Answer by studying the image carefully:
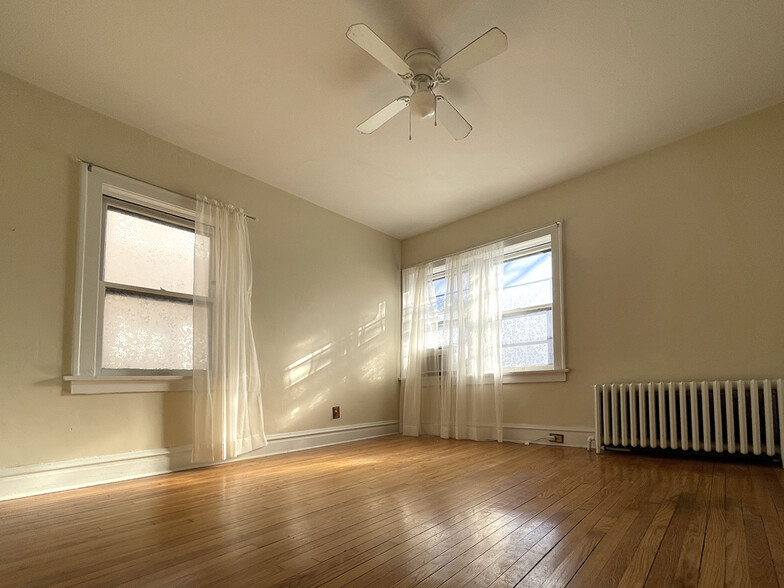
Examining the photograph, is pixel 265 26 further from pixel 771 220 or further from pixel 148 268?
pixel 771 220

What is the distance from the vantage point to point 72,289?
279 centimetres

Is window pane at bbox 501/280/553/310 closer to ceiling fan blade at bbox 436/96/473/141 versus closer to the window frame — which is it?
the window frame

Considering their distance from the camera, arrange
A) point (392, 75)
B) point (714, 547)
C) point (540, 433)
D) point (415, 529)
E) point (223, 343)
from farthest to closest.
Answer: point (540, 433) → point (223, 343) → point (392, 75) → point (415, 529) → point (714, 547)

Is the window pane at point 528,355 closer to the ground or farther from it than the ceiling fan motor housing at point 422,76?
closer to the ground

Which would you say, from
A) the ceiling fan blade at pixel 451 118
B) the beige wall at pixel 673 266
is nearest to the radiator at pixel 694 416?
the beige wall at pixel 673 266

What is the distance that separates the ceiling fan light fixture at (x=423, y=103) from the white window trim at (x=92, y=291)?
6.71ft

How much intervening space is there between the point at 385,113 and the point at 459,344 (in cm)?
260

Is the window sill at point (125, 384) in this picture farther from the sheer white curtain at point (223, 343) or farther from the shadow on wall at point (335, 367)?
the shadow on wall at point (335, 367)

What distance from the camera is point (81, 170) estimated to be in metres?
2.90

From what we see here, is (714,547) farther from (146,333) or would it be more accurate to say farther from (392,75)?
(146,333)

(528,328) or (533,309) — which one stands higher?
(533,309)

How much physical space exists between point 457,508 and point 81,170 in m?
3.03

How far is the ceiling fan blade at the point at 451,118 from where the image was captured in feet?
8.87

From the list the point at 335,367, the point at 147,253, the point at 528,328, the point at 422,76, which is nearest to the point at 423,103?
the point at 422,76
